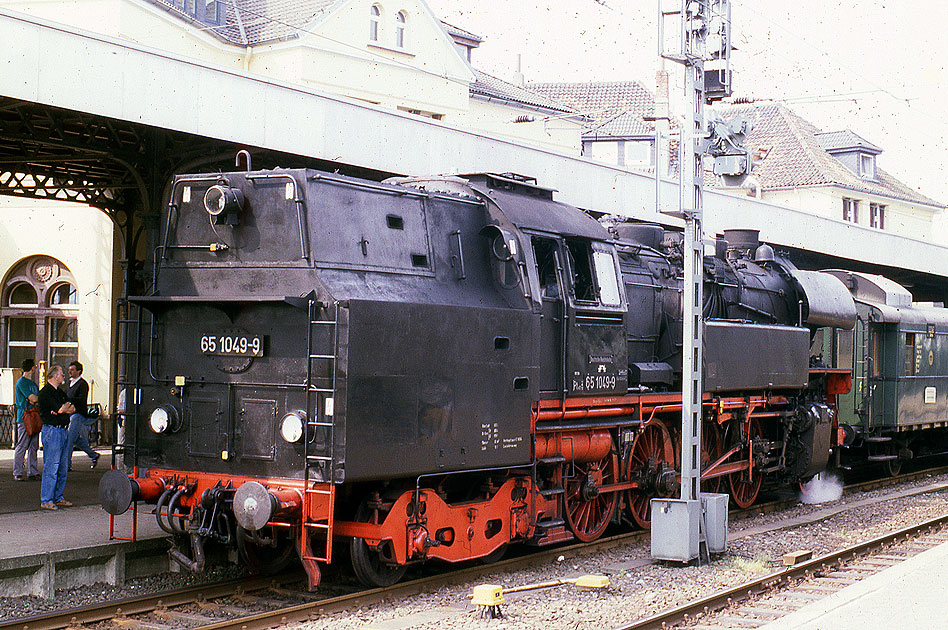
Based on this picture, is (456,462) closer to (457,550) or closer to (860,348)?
(457,550)

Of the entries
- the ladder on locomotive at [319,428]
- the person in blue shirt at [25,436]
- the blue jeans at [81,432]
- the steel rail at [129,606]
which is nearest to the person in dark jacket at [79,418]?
the blue jeans at [81,432]

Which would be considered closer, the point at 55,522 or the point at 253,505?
the point at 253,505

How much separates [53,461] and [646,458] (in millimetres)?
6655

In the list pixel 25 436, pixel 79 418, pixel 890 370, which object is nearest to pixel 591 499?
pixel 25 436

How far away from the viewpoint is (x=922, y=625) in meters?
7.03

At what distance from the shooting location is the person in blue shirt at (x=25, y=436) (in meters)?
12.7

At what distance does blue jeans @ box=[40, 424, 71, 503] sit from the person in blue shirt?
1501mm

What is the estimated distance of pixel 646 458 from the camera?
38.2ft

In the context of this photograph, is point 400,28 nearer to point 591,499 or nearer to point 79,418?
point 79,418

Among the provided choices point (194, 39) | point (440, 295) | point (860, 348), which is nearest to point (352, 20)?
point (194, 39)

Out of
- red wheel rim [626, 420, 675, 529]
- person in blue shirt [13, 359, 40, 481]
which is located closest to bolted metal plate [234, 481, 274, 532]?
red wheel rim [626, 420, 675, 529]

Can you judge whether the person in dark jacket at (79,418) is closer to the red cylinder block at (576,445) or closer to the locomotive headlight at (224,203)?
the locomotive headlight at (224,203)

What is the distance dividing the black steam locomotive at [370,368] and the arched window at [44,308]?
571 inches

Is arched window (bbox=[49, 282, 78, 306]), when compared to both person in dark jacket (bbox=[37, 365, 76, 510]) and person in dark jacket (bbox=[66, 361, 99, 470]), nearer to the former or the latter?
person in dark jacket (bbox=[66, 361, 99, 470])
